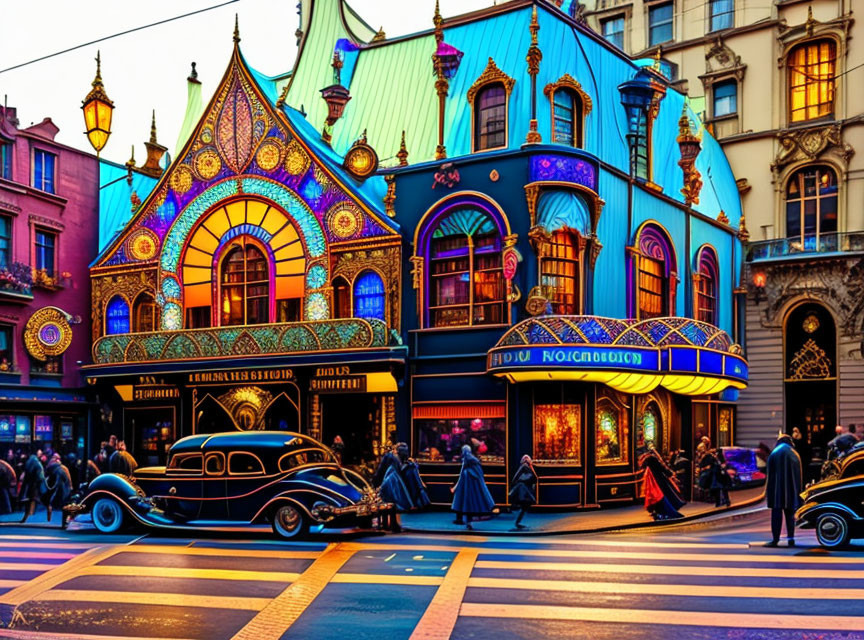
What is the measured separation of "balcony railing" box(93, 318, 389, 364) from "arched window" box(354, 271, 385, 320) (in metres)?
0.79

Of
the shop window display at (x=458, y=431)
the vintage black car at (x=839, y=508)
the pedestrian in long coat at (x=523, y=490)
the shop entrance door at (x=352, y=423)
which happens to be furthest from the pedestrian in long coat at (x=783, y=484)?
the shop entrance door at (x=352, y=423)

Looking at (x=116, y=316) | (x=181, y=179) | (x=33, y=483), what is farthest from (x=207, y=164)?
(x=33, y=483)

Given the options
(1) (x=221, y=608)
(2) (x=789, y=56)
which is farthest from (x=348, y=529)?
(2) (x=789, y=56)

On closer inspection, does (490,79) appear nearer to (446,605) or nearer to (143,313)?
(143,313)

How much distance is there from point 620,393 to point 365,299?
23.4 feet

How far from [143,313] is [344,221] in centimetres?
802

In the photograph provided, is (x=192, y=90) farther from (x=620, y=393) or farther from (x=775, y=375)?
(x=775, y=375)

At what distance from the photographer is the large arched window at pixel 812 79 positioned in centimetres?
3603

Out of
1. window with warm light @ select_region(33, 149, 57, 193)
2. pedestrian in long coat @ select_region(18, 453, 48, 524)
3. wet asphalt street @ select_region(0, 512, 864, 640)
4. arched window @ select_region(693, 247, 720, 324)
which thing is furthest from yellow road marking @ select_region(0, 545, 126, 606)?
arched window @ select_region(693, 247, 720, 324)

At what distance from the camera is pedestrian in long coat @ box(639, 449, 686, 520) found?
22.1 m

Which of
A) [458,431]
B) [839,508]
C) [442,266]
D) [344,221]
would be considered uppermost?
[344,221]

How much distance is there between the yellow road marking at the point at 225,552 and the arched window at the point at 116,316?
16.2 meters

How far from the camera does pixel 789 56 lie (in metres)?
37.0

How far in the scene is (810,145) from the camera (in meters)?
36.0
